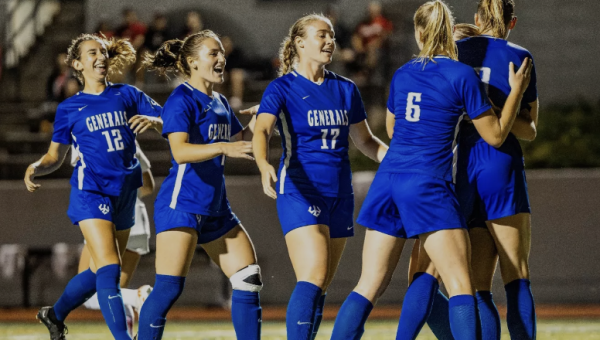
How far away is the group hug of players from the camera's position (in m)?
3.96

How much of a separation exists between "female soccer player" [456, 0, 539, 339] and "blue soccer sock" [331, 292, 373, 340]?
580 mm

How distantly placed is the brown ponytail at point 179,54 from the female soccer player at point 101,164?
0.32 meters

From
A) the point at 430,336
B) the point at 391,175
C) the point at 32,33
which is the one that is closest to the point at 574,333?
the point at 430,336

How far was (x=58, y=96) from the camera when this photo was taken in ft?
38.9

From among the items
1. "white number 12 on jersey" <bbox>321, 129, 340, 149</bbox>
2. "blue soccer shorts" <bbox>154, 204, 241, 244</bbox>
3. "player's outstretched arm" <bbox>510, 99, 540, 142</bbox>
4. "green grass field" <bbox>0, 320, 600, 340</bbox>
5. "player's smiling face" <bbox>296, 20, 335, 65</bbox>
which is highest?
"player's smiling face" <bbox>296, 20, 335, 65</bbox>

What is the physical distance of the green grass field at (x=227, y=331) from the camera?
21.9 feet

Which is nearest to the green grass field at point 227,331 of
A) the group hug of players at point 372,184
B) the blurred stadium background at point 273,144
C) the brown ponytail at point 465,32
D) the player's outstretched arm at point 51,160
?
the blurred stadium background at point 273,144

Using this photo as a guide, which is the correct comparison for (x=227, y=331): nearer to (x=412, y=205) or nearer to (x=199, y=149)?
(x=199, y=149)

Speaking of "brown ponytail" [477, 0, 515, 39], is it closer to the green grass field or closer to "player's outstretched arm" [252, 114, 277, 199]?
"player's outstretched arm" [252, 114, 277, 199]

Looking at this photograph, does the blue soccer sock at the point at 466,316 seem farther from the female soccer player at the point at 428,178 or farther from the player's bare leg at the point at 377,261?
the player's bare leg at the point at 377,261

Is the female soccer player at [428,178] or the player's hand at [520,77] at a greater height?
the player's hand at [520,77]

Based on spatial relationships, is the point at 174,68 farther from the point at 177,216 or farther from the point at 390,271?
the point at 390,271

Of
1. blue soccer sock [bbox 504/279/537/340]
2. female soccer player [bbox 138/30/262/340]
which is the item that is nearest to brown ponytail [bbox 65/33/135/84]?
female soccer player [bbox 138/30/262/340]

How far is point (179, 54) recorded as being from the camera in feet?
16.2
